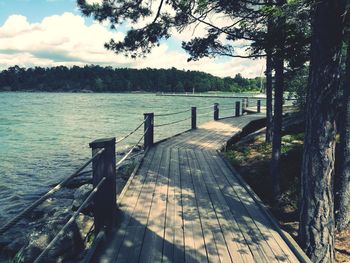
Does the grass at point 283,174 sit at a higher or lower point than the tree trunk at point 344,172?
lower

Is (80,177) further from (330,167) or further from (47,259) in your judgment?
(330,167)

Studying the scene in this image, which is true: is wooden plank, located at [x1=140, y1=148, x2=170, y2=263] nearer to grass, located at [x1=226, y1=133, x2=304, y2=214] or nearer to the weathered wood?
grass, located at [x1=226, y1=133, x2=304, y2=214]

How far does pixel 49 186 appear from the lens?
11820 millimetres

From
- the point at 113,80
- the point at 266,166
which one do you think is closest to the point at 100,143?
the point at 266,166

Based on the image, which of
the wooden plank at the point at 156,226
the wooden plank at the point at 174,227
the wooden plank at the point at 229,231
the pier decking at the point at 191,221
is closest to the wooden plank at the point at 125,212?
the pier decking at the point at 191,221

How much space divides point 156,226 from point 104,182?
39.1 inches

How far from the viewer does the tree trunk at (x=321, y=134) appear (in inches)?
166

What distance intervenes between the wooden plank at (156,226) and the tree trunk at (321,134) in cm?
208

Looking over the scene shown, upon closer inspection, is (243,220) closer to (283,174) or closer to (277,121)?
(277,121)

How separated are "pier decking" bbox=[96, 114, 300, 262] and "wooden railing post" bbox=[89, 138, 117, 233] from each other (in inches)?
9.3

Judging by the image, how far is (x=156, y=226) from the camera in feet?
15.4

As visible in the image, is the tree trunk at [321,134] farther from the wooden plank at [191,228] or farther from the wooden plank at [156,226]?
the wooden plank at [156,226]

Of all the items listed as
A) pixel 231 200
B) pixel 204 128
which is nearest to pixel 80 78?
pixel 204 128

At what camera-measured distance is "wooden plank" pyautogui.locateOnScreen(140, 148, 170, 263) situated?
3901mm
